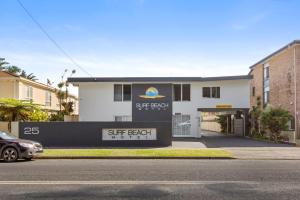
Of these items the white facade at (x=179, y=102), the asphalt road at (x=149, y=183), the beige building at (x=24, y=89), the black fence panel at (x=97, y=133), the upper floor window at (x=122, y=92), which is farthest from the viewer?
the beige building at (x=24, y=89)

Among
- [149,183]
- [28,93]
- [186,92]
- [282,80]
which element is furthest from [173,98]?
[149,183]

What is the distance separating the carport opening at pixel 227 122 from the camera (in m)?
45.2

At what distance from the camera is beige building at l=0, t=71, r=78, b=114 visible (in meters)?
43.4

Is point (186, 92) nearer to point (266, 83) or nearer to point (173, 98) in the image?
point (173, 98)

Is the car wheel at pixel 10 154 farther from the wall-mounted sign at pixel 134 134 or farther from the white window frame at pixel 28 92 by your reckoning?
the white window frame at pixel 28 92

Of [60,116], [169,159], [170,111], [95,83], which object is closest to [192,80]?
[170,111]

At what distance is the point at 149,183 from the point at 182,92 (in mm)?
29313

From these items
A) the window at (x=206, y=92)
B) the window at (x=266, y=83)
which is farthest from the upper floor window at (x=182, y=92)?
the window at (x=266, y=83)

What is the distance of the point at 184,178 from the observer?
510 inches

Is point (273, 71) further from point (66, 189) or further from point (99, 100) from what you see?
point (66, 189)

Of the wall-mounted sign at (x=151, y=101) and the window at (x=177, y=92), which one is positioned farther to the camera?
the window at (x=177, y=92)

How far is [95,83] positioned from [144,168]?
83.7 feet

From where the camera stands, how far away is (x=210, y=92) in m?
41.1

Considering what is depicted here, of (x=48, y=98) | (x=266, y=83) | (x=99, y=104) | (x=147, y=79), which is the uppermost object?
(x=266, y=83)
